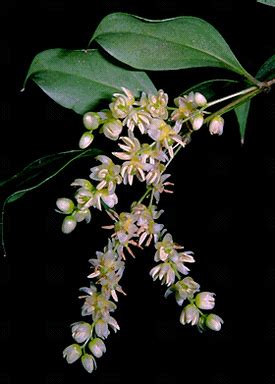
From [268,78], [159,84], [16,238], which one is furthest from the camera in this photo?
[16,238]

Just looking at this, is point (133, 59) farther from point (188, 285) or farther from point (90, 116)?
point (188, 285)

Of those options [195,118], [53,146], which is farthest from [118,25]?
[53,146]

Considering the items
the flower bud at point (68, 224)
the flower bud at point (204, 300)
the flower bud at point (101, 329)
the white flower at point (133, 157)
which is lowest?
the flower bud at point (101, 329)

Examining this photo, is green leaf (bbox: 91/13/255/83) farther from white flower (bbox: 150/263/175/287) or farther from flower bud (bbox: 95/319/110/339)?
flower bud (bbox: 95/319/110/339)

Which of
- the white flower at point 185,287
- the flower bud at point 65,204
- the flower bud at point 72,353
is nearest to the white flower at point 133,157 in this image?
the flower bud at point 65,204

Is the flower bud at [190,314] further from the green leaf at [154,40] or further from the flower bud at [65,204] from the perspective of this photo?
the green leaf at [154,40]

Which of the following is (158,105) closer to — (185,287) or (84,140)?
(84,140)

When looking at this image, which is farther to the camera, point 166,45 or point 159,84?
point 159,84
